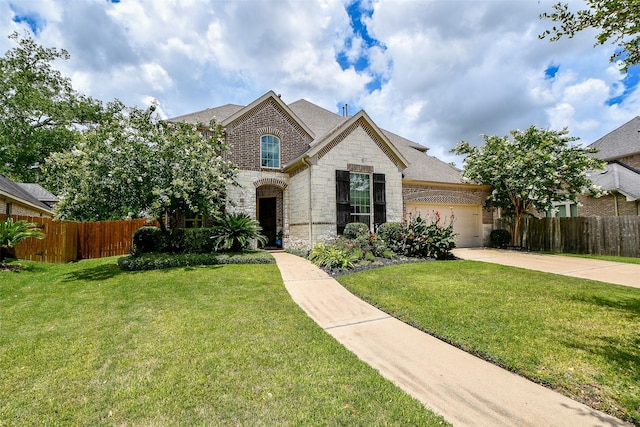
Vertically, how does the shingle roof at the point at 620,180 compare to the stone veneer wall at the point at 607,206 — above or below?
above

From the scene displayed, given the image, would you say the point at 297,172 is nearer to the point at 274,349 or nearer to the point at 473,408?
the point at 274,349

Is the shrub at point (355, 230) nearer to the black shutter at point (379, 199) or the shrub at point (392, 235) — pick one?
the shrub at point (392, 235)

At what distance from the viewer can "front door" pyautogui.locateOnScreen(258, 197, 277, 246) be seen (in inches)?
555

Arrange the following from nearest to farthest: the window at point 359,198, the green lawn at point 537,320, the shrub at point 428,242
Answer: the green lawn at point 537,320 < the shrub at point 428,242 < the window at point 359,198


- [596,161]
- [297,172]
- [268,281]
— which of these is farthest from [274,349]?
[596,161]

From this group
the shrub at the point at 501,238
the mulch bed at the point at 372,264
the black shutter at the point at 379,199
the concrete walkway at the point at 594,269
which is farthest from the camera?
the shrub at the point at 501,238

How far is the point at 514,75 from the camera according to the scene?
1235cm

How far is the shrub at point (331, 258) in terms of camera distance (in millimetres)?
8523

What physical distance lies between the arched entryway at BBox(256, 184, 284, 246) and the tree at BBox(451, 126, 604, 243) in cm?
1016

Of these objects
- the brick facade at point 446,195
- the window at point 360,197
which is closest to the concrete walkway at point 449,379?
the window at point 360,197

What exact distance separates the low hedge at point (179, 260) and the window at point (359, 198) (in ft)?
12.5

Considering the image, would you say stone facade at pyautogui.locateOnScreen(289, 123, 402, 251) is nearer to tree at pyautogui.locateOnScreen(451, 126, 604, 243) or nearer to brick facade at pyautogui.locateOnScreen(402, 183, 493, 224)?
brick facade at pyautogui.locateOnScreen(402, 183, 493, 224)

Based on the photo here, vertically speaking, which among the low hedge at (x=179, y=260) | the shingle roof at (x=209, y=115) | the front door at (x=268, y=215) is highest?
the shingle roof at (x=209, y=115)

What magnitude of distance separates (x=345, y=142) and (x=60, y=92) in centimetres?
2699
